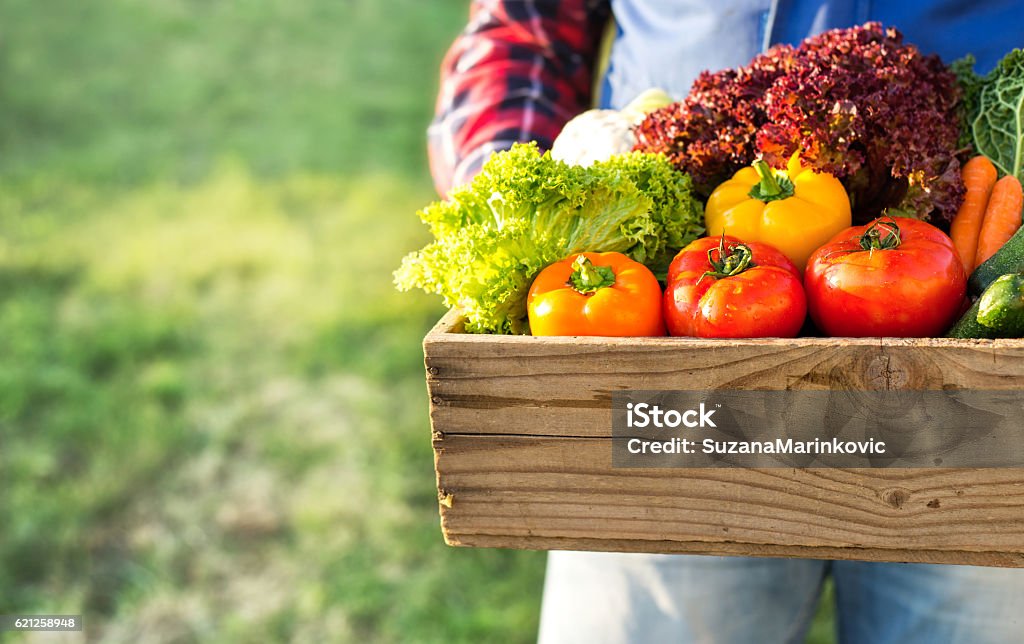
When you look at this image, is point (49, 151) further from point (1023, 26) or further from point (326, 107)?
point (1023, 26)

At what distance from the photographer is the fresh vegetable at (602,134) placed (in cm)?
162

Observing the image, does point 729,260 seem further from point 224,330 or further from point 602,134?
point 224,330

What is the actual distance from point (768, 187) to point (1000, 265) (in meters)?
0.33

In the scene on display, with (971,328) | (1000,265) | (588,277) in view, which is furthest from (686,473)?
(1000,265)

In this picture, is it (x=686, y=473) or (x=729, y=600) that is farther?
(x=729, y=600)

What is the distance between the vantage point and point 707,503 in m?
1.27

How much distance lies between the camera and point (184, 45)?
233 inches

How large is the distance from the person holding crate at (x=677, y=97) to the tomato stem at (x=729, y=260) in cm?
53

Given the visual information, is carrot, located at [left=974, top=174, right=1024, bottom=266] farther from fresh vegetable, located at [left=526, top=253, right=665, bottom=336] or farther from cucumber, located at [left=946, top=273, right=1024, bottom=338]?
fresh vegetable, located at [left=526, top=253, right=665, bottom=336]

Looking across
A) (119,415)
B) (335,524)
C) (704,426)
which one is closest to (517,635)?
(335,524)

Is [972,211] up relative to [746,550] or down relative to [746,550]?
up

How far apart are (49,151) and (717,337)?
5243 mm

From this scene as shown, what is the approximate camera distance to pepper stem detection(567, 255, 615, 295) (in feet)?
4.30

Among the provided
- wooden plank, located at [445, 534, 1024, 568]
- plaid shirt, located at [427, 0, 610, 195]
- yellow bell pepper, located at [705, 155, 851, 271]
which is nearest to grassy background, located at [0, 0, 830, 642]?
plaid shirt, located at [427, 0, 610, 195]
